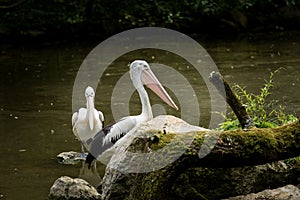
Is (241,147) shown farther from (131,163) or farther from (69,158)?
(69,158)

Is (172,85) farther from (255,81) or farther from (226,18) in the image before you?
(226,18)

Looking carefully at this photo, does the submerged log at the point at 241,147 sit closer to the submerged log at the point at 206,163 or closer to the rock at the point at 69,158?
the submerged log at the point at 206,163

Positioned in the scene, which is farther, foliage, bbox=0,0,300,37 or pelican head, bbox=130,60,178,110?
foliage, bbox=0,0,300,37

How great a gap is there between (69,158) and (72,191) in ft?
5.08

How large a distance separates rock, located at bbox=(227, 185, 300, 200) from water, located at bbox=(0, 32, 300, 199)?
1.93 m

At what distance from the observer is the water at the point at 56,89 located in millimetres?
6207

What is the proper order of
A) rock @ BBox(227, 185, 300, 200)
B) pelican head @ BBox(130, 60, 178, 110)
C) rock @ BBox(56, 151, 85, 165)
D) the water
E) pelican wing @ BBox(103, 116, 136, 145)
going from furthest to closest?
pelican head @ BBox(130, 60, 178, 110)
rock @ BBox(56, 151, 85, 165)
the water
pelican wing @ BBox(103, 116, 136, 145)
rock @ BBox(227, 185, 300, 200)

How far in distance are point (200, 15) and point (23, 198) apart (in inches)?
525

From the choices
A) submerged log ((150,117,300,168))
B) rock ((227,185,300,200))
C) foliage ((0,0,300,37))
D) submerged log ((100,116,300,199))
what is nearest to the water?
foliage ((0,0,300,37))

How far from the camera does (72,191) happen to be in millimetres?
4934

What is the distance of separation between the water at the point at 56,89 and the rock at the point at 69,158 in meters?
0.07

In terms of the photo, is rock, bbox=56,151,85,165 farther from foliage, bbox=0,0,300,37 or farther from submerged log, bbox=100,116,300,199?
foliage, bbox=0,0,300,37

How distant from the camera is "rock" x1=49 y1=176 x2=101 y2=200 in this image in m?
4.89

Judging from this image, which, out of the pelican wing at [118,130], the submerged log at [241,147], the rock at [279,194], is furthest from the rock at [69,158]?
the submerged log at [241,147]
